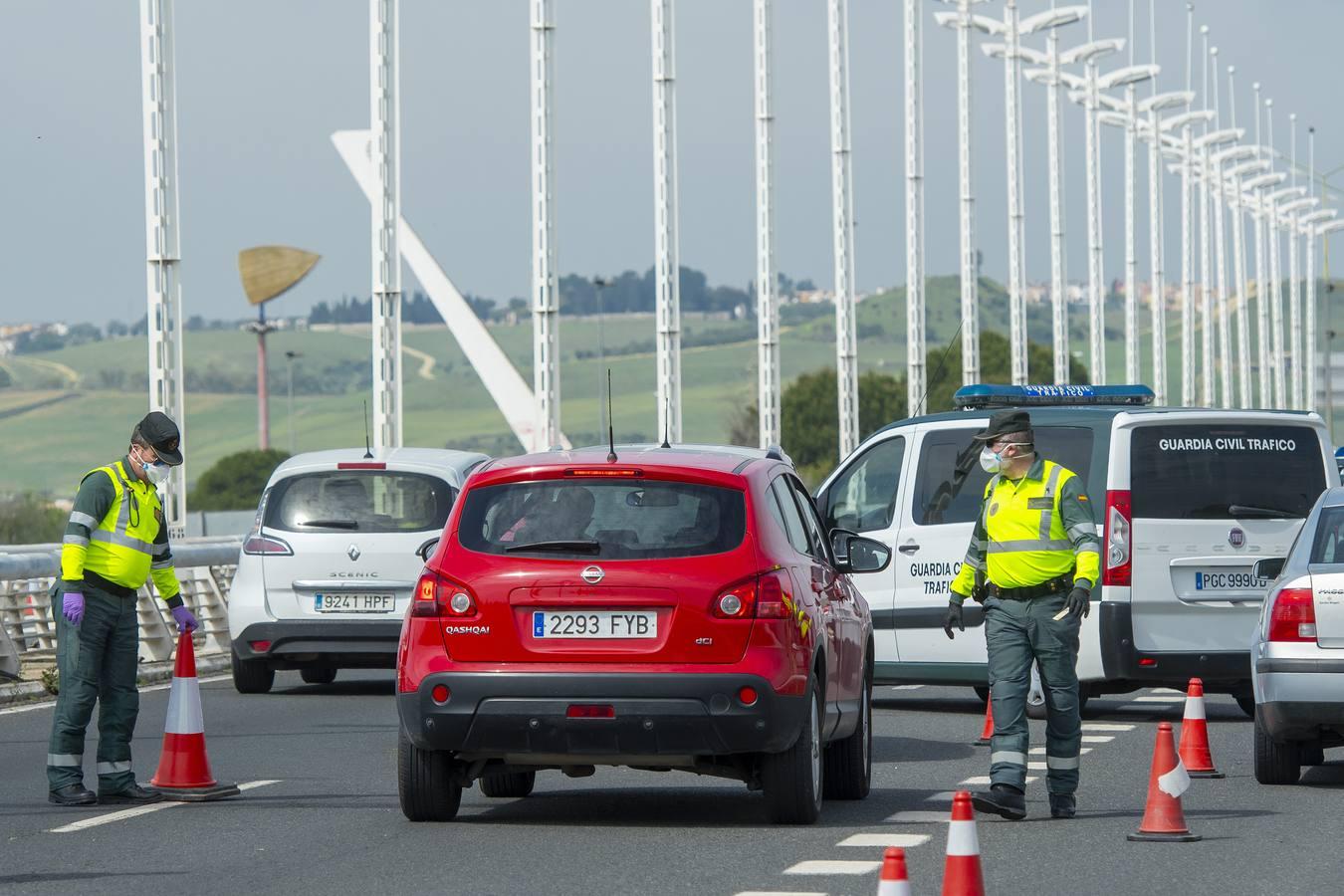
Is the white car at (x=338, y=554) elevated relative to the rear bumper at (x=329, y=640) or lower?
elevated

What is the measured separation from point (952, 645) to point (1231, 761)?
10.1 ft

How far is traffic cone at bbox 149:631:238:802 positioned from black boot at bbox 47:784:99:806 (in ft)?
1.24

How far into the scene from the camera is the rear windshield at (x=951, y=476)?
16719 millimetres

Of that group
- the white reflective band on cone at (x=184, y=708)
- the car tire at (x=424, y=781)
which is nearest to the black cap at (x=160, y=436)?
the white reflective band on cone at (x=184, y=708)

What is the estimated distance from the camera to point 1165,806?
1065cm

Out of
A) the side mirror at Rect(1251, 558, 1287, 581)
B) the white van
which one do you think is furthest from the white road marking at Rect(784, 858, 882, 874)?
the white van

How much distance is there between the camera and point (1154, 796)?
1066 cm

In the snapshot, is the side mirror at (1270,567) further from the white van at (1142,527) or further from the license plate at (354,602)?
the license plate at (354,602)

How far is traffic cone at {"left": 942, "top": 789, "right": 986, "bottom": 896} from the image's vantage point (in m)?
7.38

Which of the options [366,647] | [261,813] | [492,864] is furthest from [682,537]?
[366,647]

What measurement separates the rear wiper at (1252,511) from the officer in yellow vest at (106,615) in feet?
23.6

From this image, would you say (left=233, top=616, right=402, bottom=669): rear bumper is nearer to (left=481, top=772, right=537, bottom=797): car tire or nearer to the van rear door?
the van rear door

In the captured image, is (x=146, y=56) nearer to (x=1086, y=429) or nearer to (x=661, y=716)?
(x=1086, y=429)

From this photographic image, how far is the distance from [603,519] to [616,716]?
86 centimetres
